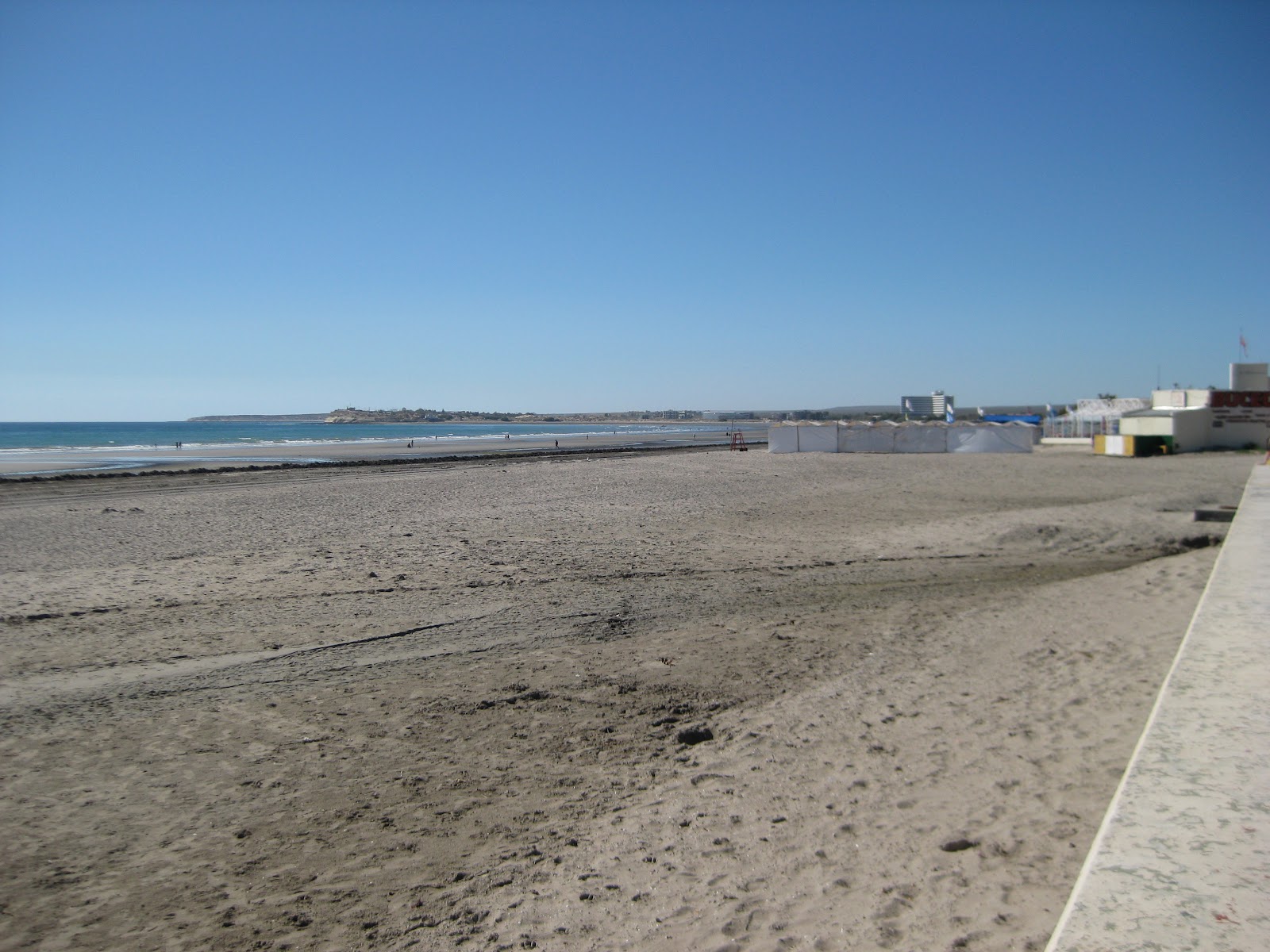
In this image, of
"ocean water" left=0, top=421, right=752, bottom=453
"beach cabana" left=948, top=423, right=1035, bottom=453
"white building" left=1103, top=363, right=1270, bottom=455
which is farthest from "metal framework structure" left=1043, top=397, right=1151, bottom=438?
"ocean water" left=0, top=421, right=752, bottom=453

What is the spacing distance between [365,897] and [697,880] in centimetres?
139

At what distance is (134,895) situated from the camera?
366 centimetres

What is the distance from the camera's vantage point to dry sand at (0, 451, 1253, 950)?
3523mm

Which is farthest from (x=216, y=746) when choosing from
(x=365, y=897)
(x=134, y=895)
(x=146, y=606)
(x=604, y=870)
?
(x=146, y=606)

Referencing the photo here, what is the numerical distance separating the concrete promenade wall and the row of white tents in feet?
125

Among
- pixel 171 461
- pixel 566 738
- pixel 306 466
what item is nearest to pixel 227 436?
pixel 171 461

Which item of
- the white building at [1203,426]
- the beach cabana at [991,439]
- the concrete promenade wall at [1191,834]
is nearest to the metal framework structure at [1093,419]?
the white building at [1203,426]

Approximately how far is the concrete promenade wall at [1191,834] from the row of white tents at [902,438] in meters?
38.1

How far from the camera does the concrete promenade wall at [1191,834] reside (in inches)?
85.7

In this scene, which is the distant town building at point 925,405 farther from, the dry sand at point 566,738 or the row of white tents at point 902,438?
the dry sand at point 566,738

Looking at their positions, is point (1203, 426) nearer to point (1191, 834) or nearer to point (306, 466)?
point (306, 466)

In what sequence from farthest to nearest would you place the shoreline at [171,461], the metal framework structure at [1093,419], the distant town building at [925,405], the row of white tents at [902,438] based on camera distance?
1. the distant town building at [925,405]
2. the metal framework structure at [1093,419]
3. the row of white tents at [902,438]
4. the shoreline at [171,461]

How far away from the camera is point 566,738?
5.36 metres

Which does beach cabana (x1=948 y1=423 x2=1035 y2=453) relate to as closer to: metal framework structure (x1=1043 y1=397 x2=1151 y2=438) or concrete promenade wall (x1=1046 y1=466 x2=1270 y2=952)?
metal framework structure (x1=1043 y1=397 x2=1151 y2=438)
